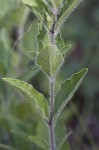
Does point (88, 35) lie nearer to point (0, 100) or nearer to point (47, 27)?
point (0, 100)

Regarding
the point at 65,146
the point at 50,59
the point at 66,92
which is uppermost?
the point at 50,59

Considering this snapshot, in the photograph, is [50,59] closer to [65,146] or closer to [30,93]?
[30,93]

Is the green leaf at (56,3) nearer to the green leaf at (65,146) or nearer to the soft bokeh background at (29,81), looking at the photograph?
the soft bokeh background at (29,81)

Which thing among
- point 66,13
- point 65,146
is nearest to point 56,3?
point 66,13

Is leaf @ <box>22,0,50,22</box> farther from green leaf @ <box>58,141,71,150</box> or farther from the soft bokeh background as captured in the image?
green leaf @ <box>58,141,71,150</box>

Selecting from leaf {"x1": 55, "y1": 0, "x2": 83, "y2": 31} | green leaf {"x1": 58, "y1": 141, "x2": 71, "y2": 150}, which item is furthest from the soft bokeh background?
leaf {"x1": 55, "y1": 0, "x2": 83, "y2": 31}
